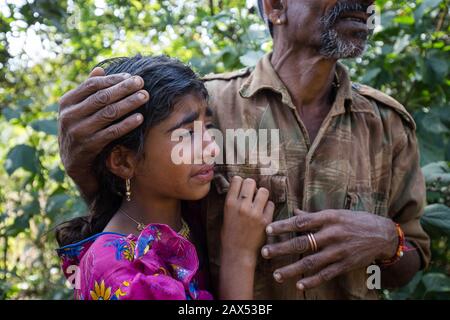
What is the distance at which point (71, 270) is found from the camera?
2189 millimetres

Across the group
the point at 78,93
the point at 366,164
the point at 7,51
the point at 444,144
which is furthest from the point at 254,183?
the point at 7,51

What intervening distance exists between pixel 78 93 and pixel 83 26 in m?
2.71

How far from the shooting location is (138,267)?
182 cm

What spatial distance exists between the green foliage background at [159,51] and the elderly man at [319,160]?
0.44 meters

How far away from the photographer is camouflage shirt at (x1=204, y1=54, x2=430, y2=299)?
2.35 m

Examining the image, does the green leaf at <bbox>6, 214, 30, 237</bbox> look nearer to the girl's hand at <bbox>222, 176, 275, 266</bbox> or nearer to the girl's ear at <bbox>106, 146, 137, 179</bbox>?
the girl's ear at <bbox>106, 146, 137, 179</bbox>

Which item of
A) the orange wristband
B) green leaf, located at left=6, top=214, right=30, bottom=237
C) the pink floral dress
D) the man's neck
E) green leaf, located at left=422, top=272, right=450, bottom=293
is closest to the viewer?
the pink floral dress

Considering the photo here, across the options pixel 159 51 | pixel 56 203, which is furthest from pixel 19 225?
pixel 159 51

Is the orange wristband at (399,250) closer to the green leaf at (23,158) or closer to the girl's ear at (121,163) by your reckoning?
the girl's ear at (121,163)

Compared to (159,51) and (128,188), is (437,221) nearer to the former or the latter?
(128,188)

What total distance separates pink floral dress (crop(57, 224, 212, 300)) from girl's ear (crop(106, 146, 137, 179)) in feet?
0.83

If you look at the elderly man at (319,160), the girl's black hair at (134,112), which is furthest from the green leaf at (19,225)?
the elderly man at (319,160)

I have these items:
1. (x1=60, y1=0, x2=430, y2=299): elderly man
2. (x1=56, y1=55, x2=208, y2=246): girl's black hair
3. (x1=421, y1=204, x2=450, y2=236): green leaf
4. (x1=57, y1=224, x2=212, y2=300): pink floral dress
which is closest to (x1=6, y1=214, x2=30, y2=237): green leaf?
(x1=56, y1=55, x2=208, y2=246): girl's black hair
